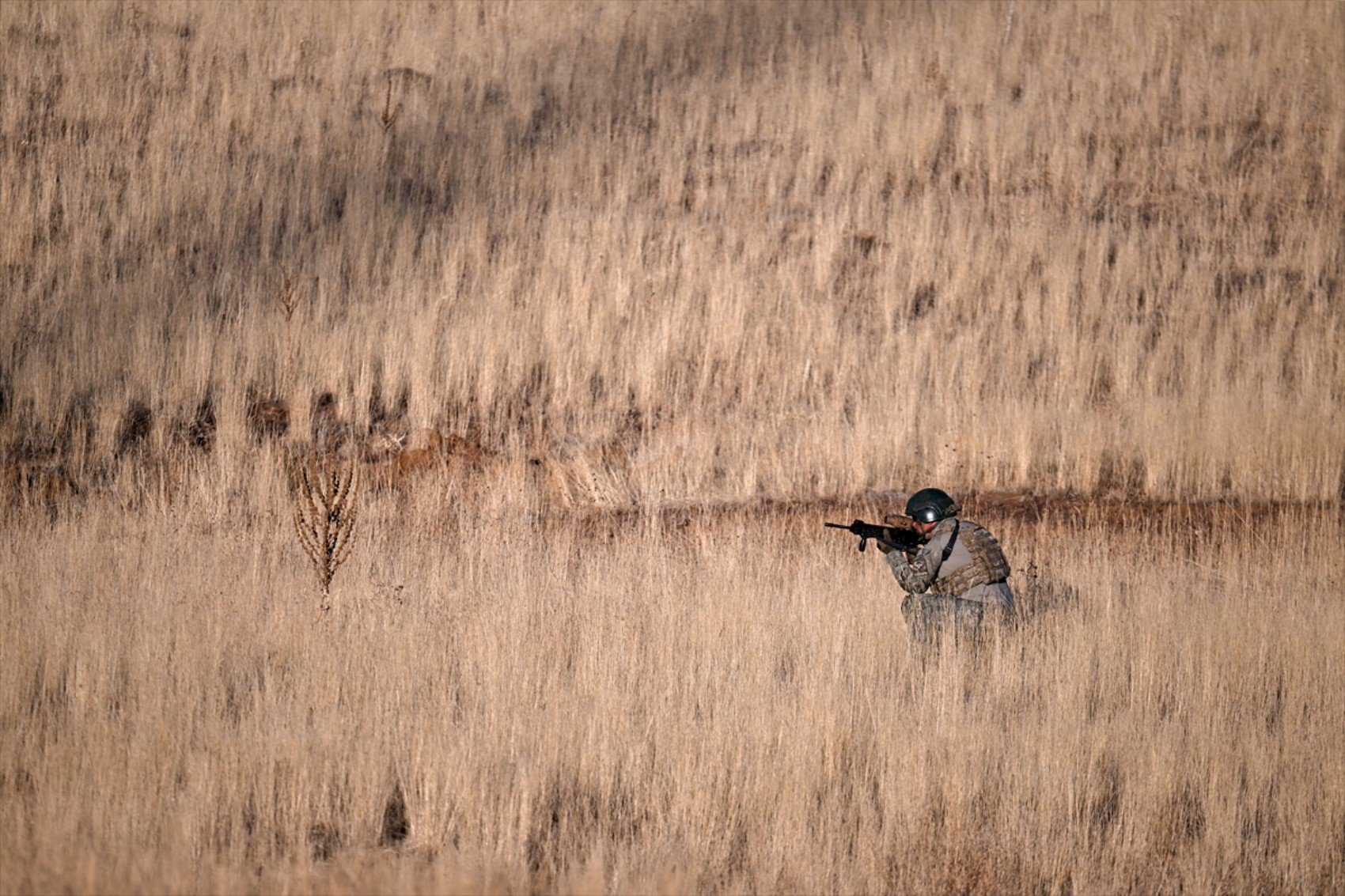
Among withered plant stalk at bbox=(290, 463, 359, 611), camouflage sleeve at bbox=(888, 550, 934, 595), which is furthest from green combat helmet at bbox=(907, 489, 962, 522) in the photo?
withered plant stalk at bbox=(290, 463, 359, 611)

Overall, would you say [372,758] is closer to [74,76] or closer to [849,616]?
[849,616]

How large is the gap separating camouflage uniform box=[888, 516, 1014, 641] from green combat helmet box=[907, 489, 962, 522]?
0.06 metres

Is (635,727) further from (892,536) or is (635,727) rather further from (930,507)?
(930,507)

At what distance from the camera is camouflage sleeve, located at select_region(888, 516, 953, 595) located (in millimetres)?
7023

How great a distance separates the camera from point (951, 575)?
23.1 ft

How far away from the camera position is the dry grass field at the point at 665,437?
5.22m

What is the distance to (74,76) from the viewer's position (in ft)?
46.7

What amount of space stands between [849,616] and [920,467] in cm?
314

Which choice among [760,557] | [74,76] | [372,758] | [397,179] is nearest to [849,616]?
[760,557]

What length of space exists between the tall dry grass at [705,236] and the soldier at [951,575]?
2.77 metres

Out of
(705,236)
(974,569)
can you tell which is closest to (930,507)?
(974,569)

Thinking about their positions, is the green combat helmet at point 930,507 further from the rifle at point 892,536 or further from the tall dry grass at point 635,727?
the tall dry grass at point 635,727

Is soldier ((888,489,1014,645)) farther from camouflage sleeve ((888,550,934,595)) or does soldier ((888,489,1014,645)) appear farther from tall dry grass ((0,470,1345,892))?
tall dry grass ((0,470,1345,892))

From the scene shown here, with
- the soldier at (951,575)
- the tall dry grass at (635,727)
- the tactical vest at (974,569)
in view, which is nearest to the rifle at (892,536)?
the soldier at (951,575)
